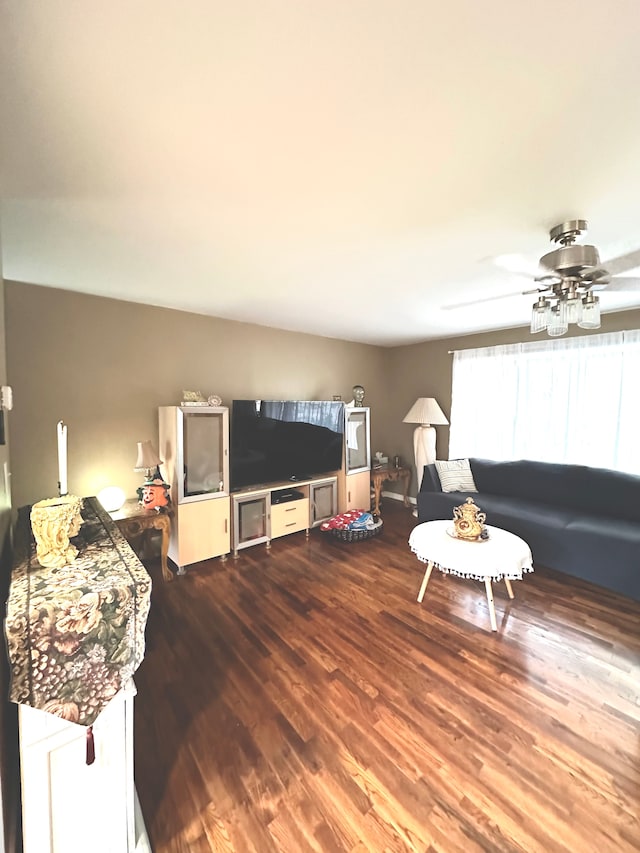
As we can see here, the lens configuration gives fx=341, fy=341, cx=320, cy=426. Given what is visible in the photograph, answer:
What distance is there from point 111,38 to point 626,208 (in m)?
1.97

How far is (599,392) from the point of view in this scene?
3242 mm

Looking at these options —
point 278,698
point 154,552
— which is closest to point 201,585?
point 154,552

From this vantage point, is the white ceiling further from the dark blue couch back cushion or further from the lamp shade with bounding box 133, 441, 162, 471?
the dark blue couch back cushion

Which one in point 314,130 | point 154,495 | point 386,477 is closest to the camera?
point 314,130

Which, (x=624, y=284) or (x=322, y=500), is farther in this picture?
(x=322, y=500)

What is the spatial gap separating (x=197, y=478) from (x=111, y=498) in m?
0.66

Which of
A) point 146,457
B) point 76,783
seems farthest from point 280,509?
point 76,783

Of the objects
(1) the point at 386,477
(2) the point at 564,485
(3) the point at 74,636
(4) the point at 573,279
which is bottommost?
(1) the point at 386,477

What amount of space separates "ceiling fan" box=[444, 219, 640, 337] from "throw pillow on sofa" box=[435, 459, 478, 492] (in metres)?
2.18

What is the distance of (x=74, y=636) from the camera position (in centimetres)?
89

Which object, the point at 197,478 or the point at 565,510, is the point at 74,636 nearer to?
the point at 197,478

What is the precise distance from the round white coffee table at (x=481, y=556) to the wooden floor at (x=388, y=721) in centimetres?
36

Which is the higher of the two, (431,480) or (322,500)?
(431,480)

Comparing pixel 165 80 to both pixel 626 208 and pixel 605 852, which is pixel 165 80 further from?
pixel 605 852
